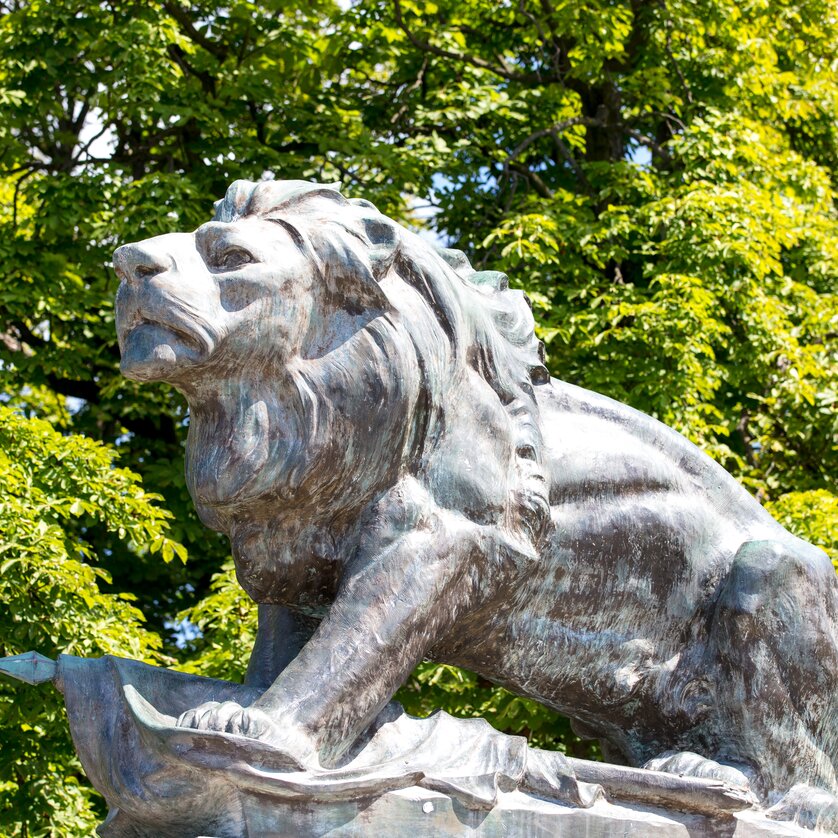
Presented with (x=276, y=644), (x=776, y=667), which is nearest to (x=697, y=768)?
(x=776, y=667)

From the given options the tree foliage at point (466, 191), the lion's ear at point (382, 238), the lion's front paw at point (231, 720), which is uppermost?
the lion's ear at point (382, 238)

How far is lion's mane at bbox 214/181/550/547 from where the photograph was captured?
3.55 meters

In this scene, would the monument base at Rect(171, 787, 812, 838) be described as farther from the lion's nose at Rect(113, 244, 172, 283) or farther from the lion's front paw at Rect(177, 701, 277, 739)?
the lion's nose at Rect(113, 244, 172, 283)

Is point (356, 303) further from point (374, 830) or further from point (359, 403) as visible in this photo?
point (374, 830)

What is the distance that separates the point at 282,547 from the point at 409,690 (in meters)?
4.90

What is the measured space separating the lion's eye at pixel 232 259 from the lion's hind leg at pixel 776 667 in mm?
1397

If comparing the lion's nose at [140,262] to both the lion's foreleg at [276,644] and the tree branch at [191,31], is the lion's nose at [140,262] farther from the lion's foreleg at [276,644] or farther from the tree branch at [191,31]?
the tree branch at [191,31]

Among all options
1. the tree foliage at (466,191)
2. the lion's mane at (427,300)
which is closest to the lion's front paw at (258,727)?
the lion's mane at (427,300)

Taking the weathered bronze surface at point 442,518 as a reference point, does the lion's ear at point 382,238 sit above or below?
above

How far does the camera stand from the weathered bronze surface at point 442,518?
11.1 ft

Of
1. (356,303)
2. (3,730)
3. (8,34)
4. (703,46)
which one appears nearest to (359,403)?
(356,303)

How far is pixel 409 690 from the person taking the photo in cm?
829

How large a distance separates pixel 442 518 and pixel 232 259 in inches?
29.1

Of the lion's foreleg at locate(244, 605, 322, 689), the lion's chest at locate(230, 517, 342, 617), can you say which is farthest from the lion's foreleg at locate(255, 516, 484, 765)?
the lion's foreleg at locate(244, 605, 322, 689)
